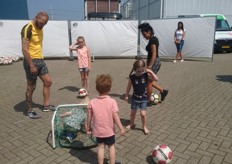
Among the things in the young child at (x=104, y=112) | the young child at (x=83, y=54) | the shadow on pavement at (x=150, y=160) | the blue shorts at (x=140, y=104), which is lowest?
the shadow on pavement at (x=150, y=160)

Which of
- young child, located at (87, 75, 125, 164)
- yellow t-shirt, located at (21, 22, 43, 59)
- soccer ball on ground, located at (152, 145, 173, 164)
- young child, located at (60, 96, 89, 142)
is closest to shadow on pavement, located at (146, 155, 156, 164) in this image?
soccer ball on ground, located at (152, 145, 173, 164)

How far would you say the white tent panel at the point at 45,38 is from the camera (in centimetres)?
1262

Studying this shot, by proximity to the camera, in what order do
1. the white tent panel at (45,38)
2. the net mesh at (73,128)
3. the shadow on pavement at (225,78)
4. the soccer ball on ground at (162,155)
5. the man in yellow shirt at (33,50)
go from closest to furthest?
the soccer ball on ground at (162,155) → the net mesh at (73,128) → the man in yellow shirt at (33,50) → the shadow on pavement at (225,78) → the white tent panel at (45,38)

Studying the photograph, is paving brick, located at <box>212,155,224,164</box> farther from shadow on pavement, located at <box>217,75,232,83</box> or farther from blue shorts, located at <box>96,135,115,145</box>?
shadow on pavement, located at <box>217,75,232,83</box>

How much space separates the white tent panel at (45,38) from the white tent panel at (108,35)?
63cm

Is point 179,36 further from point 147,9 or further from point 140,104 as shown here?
point 147,9

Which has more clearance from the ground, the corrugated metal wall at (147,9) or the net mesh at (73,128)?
the corrugated metal wall at (147,9)

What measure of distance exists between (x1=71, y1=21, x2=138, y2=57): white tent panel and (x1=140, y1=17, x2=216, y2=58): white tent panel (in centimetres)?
73

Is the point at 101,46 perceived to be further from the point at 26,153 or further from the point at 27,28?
the point at 26,153

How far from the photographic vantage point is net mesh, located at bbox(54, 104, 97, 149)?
373 centimetres

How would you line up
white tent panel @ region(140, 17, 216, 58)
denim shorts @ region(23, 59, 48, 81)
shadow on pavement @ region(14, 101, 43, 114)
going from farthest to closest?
white tent panel @ region(140, 17, 216, 58)
shadow on pavement @ region(14, 101, 43, 114)
denim shorts @ region(23, 59, 48, 81)

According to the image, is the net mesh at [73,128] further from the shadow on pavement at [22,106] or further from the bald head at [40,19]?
the shadow on pavement at [22,106]

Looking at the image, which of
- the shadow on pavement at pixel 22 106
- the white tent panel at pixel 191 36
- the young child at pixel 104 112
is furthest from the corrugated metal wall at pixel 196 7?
the young child at pixel 104 112

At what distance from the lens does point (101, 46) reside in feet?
43.0
